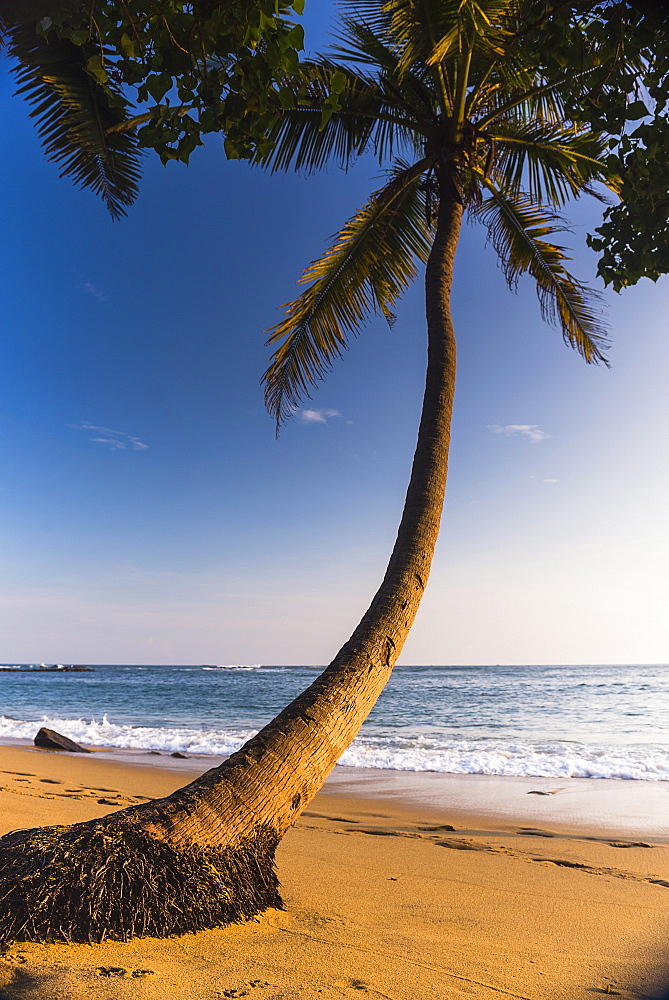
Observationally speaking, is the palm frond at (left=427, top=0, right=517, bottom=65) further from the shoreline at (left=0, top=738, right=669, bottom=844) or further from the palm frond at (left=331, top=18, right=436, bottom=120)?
the shoreline at (left=0, top=738, right=669, bottom=844)

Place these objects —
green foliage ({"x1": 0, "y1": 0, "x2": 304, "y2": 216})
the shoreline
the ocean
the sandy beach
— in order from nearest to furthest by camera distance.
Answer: green foliage ({"x1": 0, "y1": 0, "x2": 304, "y2": 216}) → the sandy beach → the shoreline → the ocean

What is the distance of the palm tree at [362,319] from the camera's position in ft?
8.91

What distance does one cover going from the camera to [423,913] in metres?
3.84

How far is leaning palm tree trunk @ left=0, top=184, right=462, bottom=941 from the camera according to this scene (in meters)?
2.62

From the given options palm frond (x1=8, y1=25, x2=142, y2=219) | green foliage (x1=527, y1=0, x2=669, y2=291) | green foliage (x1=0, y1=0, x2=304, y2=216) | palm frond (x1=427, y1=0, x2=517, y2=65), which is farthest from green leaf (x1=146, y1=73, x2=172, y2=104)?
palm frond (x1=427, y1=0, x2=517, y2=65)

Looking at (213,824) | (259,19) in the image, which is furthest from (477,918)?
(259,19)

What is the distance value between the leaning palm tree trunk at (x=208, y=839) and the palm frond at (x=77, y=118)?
4.36m

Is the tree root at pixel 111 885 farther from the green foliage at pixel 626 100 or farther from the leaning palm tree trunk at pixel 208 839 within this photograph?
the green foliage at pixel 626 100

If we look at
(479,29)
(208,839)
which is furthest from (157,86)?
(479,29)

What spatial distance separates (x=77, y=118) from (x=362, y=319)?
339cm

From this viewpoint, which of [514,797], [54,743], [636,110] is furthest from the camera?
[54,743]

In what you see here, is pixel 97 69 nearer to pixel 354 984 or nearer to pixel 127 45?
pixel 127 45

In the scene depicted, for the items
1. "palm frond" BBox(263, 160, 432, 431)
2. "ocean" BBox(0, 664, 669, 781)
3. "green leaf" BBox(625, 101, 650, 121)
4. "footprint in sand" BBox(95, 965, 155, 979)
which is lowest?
"ocean" BBox(0, 664, 669, 781)

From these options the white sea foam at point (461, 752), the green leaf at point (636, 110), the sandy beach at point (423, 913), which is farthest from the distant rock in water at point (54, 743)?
the green leaf at point (636, 110)
